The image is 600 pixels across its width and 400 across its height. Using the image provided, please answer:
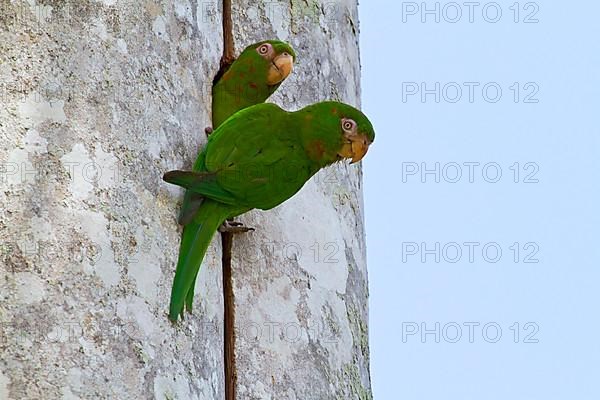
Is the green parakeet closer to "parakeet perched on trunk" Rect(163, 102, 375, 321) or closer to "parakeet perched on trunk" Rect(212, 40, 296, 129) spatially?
"parakeet perched on trunk" Rect(212, 40, 296, 129)

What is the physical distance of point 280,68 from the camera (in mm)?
3268

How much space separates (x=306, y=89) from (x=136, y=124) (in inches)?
32.6

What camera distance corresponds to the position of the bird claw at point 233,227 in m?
3.09

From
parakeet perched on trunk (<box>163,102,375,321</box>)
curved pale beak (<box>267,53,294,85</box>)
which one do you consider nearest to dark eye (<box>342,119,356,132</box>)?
parakeet perched on trunk (<box>163,102,375,321</box>)

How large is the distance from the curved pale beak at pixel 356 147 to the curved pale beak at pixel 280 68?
0.96 ft

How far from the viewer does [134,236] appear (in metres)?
2.68

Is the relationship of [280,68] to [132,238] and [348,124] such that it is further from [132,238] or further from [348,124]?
[132,238]

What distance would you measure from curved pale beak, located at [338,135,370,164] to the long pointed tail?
42 centimetres

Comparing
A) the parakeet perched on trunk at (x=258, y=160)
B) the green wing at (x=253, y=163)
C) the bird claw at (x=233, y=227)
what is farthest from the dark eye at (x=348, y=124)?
the bird claw at (x=233, y=227)

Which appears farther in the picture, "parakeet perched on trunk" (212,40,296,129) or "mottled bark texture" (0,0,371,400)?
"parakeet perched on trunk" (212,40,296,129)

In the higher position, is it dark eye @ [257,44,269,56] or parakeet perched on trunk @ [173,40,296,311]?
dark eye @ [257,44,269,56]

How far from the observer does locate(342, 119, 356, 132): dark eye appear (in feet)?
10.4

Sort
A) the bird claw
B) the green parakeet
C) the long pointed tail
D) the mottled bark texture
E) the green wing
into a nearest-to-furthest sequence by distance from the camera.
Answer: the mottled bark texture, the long pointed tail, the green wing, the bird claw, the green parakeet

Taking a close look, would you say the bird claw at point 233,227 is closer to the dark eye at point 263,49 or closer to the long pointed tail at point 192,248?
the long pointed tail at point 192,248
